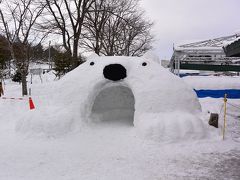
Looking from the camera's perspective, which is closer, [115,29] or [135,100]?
[135,100]

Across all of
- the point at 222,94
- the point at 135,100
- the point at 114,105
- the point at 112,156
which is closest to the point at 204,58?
the point at 222,94

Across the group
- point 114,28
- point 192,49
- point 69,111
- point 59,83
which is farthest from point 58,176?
point 114,28

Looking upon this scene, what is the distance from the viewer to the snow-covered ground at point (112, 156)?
15.9ft

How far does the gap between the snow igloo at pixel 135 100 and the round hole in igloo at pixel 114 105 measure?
1.82 ft

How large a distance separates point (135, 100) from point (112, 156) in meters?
2.10

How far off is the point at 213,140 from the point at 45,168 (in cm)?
412

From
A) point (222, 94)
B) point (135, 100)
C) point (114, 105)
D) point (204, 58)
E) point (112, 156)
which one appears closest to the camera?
point (112, 156)

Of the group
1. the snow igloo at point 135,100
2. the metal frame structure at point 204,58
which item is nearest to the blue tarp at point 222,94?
the metal frame structure at point 204,58

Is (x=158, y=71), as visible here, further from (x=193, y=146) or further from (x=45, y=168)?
(x=45, y=168)

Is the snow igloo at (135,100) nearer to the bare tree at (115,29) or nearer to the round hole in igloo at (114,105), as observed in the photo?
the round hole in igloo at (114,105)

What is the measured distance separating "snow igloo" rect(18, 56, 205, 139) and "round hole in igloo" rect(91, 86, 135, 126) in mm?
556

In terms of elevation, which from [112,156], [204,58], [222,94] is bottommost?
[112,156]

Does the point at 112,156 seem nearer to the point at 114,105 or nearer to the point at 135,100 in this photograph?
the point at 135,100

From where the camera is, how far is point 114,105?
9.91 meters
